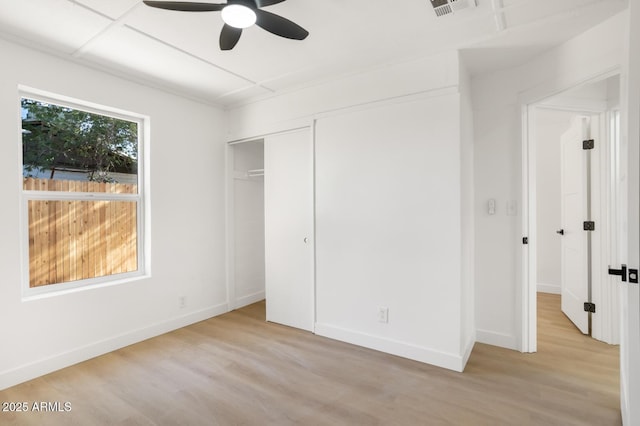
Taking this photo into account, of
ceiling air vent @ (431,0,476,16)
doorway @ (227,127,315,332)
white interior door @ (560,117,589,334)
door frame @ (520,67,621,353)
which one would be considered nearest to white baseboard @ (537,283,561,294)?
white interior door @ (560,117,589,334)

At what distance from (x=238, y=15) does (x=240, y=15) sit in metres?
0.01

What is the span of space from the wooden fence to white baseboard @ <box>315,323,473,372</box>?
2192mm

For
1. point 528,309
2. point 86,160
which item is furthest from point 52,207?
point 528,309

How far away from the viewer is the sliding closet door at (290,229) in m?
3.51

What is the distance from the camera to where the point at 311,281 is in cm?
346

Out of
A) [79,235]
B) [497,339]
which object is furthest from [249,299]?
[497,339]

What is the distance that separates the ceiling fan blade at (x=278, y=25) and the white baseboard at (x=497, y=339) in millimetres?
3066

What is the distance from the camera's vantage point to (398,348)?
9.43 feet

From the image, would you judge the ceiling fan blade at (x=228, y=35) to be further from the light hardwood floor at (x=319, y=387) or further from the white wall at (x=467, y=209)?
the light hardwood floor at (x=319, y=387)

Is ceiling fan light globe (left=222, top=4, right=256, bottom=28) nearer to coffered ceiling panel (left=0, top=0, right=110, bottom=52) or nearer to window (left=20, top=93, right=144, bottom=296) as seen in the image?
coffered ceiling panel (left=0, top=0, right=110, bottom=52)

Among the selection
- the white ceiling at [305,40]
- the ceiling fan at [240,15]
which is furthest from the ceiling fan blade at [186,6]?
the white ceiling at [305,40]

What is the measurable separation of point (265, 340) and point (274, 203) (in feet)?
4.93

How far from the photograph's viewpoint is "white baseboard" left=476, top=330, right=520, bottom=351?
2.98m

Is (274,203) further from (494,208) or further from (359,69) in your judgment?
(494,208)
